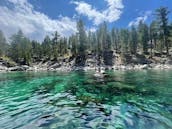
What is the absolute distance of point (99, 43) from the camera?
392ft

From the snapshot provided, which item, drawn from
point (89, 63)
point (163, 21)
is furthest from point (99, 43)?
point (163, 21)

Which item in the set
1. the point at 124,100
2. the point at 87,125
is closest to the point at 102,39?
the point at 124,100

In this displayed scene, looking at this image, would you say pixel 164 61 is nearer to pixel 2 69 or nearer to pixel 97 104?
pixel 2 69

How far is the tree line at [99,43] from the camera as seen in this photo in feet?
342

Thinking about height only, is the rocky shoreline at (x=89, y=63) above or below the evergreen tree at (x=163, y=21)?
below

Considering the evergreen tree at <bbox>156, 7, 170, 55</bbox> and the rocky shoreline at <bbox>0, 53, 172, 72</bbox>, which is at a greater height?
the evergreen tree at <bbox>156, 7, 170, 55</bbox>

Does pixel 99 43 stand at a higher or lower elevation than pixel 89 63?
higher

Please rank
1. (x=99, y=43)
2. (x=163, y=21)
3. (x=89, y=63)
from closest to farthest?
(x=163, y=21)
(x=89, y=63)
(x=99, y=43)

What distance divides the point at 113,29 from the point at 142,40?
113ft

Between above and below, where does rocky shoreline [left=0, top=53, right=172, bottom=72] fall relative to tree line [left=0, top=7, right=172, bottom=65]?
below

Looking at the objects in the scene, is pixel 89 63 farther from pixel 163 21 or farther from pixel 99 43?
pixel 163 21

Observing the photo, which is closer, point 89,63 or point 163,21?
point 163,21

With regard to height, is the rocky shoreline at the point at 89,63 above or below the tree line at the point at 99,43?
below

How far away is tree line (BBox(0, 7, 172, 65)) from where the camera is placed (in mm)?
104200
